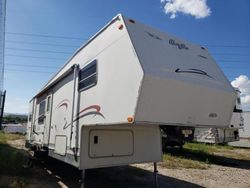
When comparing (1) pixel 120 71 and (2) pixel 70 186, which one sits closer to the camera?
(1) pixel 120 71

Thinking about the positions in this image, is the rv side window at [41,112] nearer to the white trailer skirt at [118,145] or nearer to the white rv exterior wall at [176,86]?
the white trailer skirt at [118,145]

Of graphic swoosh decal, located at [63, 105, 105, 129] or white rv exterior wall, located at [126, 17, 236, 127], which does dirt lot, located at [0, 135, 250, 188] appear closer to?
graphic swoosh decal, located at [63, 105, 105, 129]

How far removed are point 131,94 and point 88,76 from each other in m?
1.46

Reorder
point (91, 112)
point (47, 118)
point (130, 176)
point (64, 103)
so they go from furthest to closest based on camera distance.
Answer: point (47, 118), point (130, 176), point (64, 103), point (91, 112)

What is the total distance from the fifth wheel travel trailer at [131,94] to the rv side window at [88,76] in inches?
0.8

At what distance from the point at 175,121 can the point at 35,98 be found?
634 centimetres

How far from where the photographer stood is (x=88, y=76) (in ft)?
15.5

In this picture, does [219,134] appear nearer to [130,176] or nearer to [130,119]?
[130,176]

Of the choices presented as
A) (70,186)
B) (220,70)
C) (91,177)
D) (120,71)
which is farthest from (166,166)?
(120,71)

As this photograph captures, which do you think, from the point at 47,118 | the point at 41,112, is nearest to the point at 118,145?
the point at 47,118

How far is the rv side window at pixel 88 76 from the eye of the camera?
451 cm

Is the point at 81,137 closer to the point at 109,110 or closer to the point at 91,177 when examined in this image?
the point at 109,110

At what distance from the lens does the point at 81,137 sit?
4.58 meters

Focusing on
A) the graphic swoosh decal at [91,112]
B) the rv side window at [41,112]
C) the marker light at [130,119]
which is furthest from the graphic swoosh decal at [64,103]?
the marker light at [130,119]
